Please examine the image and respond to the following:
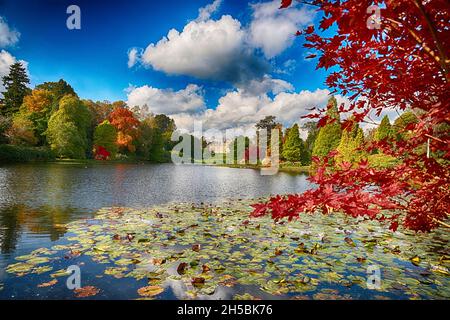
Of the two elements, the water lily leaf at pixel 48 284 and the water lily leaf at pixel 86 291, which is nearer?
the water lily leaf at pixel 86 291

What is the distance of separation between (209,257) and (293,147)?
3416 cm

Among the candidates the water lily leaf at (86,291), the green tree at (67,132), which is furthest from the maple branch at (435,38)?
the green tree at (67,132)

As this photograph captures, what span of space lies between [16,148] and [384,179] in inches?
1229

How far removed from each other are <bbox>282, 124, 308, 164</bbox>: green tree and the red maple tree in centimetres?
3430

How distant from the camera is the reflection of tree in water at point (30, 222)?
4914 millimetres

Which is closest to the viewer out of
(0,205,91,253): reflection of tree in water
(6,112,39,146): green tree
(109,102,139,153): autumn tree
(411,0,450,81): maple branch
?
(411,0,450,81): maple branch

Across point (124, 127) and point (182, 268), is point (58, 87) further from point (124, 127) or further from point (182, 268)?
point (182, 268)

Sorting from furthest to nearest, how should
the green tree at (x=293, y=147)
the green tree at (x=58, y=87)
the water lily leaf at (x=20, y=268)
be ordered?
1. the green tree at (x=58, y=87)
2. the green tree at (x=293, y=147)
3. the water lily leaf at (x=20, y=268)

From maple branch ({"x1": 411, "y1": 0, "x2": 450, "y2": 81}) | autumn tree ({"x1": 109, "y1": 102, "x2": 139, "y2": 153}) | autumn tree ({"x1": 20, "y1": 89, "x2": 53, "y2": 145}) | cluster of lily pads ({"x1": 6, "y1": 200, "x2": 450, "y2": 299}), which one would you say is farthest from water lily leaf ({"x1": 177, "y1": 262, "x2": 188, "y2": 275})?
autumn tree ({"x1": 109, "y1": 102, "x2": 139, "y2": 153})

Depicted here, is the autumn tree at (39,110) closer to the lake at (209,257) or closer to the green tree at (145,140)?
the green tree at (145,140)

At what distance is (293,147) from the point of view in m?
36.8

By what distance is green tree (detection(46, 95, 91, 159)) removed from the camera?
30938 mm

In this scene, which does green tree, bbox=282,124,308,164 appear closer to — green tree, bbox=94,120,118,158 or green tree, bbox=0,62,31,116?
green tree, bbox=94,120,118,158

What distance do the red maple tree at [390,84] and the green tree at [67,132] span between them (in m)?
34.0
